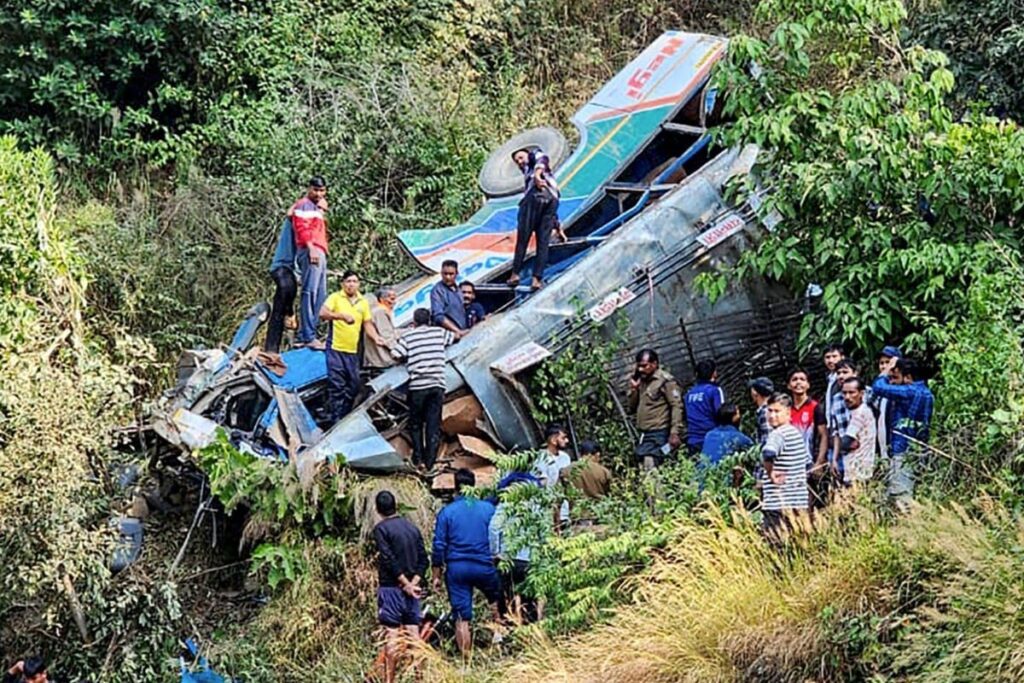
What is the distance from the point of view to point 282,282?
15492 mm

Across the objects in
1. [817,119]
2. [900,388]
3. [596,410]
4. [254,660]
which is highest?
[817,119]

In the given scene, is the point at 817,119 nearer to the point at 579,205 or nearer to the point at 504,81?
the point at 579,205

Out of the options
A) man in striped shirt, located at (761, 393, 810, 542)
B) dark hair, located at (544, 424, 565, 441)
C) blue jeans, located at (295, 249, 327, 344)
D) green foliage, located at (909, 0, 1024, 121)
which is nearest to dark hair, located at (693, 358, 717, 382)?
dark hair, located at (544, 424, 565, 441)

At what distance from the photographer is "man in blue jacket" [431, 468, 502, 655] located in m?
11.7

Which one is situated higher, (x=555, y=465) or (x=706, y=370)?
(x=706, y=370)

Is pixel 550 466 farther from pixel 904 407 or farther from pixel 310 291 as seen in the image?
pixel 310 291

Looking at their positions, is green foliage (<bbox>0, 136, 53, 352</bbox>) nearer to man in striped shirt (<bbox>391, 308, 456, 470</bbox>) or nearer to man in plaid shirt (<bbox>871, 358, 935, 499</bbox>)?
man in striped shirt (<bbox>391, 308, 456, 470</bbox>)

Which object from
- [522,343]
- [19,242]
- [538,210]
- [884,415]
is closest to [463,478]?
[522,343]

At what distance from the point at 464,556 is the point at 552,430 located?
2013 mm

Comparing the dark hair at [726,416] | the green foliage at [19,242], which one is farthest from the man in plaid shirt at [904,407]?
the green foliage at [19,242]

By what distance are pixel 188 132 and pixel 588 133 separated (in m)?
6.62

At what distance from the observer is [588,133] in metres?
18.2

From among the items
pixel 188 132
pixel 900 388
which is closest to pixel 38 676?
pixel 900 388

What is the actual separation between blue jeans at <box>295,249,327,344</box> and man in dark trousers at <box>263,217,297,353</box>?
0.32 ft
